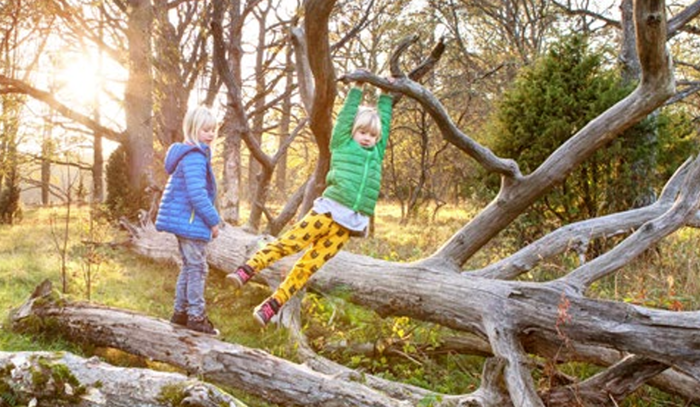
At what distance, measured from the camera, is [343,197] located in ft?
13.6

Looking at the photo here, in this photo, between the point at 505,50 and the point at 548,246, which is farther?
the point at 505,50

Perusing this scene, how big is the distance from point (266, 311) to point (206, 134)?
1402mm

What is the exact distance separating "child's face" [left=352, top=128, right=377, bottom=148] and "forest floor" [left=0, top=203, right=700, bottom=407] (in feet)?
5.89

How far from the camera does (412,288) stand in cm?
519

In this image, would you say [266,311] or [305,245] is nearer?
[266,311]

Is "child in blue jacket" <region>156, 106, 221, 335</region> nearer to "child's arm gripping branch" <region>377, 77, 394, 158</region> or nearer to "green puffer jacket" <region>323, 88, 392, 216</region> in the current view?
"green puffer jacket" <region>323, 88, 392, 216</region>

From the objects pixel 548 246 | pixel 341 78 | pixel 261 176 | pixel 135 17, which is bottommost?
pixel 548 246

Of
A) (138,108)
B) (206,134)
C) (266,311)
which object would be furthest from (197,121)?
(138,108)

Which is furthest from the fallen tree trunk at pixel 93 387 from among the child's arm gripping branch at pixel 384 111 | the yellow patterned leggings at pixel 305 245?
the child's arm gripping branch at pixel 384 111

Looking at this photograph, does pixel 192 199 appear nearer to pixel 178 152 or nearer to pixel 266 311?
pixel 178 152

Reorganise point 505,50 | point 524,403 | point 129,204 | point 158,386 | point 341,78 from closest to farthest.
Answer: point 158,386 → point 524,403 → point 341,78 → point 129,204 → point 505,50

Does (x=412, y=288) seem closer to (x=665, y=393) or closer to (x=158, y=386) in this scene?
(x=665, y=393)

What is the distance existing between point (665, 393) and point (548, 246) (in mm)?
1511

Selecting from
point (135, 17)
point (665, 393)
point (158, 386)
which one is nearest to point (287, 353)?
point (158, 386)
